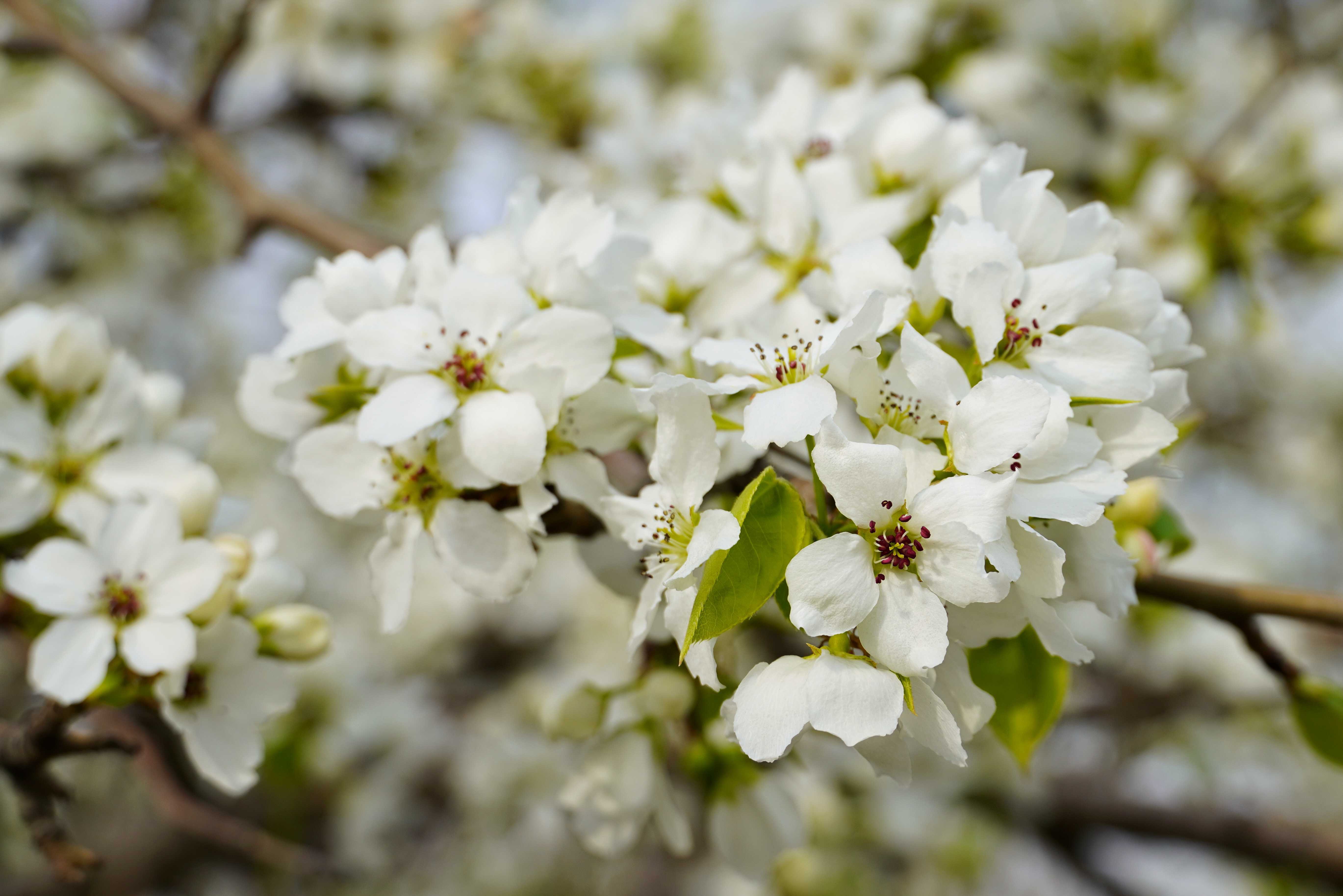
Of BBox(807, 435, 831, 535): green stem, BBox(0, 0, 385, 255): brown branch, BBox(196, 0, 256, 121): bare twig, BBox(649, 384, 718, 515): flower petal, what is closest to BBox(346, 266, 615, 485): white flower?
BBox(649, 384, 718, 515): flower petal

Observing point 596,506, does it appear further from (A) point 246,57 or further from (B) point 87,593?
(A) point 246,57

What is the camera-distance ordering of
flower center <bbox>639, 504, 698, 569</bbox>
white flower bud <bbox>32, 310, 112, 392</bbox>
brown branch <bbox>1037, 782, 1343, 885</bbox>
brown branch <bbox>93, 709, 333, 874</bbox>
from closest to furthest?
flower center <bbox>639, 504, 698, 569</bbox> → white flower bud <bbox>32, 310, 112, 392</bbox> → brown branch <bbox>93, 709, 333, 874</bbox> → brown branch <bbox>1037, 782, 1343, 885</bbox>

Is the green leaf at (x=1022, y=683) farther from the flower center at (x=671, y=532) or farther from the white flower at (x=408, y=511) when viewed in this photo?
the white flower at (x=408, y=511)

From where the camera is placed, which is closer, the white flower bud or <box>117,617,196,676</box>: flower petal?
<box>117,617,196,676</box>: flower petal

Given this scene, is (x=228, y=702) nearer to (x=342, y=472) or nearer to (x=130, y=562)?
(x=130, y=562)

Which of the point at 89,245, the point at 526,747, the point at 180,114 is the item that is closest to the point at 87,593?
the point at 180,114

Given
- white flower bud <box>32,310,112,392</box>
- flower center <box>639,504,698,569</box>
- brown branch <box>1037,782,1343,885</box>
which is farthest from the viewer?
brown branch <box>1037,782,1343,885</box>

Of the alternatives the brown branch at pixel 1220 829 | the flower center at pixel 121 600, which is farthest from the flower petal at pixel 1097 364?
the brown branch at pixel 1220 829

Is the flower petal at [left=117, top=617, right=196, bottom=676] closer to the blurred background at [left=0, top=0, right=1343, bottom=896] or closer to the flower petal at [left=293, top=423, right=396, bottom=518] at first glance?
the flower petal at [left=293, top=423, right=396, bottom=518]
